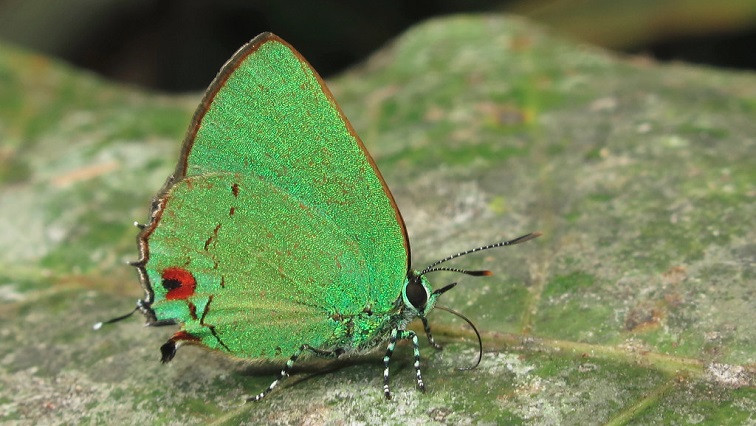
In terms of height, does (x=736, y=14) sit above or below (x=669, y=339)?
above

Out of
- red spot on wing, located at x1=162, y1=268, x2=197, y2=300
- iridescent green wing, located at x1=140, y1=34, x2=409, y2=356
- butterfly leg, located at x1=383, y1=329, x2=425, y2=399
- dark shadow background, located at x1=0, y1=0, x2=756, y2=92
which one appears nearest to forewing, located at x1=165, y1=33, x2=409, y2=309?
iridescent green wing, located at x1=140, y1=34, x2=409, y2=356

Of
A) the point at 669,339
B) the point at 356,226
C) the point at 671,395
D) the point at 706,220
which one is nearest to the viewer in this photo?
the point at 671,395

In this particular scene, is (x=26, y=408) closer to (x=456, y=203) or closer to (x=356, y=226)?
(x=356, y=226)

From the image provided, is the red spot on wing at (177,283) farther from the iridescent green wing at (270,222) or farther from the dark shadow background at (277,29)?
the dark shadow background at (277,29)

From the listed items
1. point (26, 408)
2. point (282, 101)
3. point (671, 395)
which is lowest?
point (26, 408)

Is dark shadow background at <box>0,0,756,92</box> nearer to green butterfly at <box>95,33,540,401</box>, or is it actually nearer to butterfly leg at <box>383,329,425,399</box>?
green butterfly at <box>95,33,540,401</box>

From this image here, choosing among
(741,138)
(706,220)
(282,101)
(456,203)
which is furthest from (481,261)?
(741,138)
